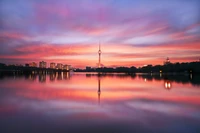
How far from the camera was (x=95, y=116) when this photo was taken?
15320mm

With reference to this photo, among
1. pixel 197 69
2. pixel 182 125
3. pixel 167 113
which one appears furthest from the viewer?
pixel 197 69

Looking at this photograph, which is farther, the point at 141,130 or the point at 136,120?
Result: the point at 136,120

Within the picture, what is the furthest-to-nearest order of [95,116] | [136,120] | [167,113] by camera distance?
1. [167,113]
2. [95,116]
3. [136,120]

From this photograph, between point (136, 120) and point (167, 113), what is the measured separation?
3639mm

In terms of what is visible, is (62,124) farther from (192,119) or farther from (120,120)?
(192,119)

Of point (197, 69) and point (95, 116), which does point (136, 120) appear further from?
point (197, 69)

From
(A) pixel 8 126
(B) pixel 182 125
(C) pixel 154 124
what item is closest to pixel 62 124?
(A) pixel 8 126

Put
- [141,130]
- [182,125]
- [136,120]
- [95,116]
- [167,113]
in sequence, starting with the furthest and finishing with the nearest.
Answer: [167,113]
[95,116]
[136,120]
[182,125]
[141,130]

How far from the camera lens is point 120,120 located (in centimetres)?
1399

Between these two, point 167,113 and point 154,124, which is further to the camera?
point 167,113

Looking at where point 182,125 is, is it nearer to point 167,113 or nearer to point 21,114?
point 167,113

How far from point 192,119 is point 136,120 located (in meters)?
3.80

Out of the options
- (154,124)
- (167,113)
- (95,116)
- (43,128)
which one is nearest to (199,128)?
(154,124)

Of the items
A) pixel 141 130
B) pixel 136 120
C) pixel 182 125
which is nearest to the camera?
pixel 141 130
